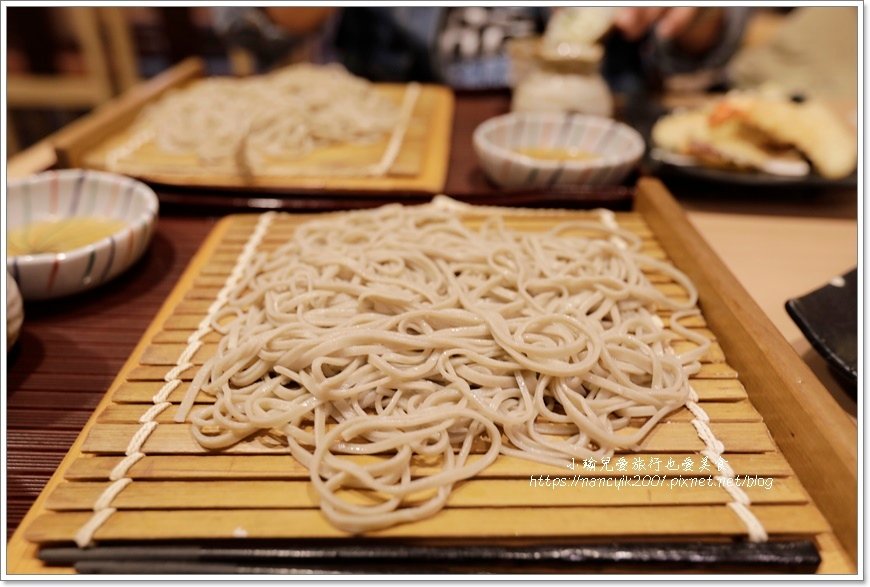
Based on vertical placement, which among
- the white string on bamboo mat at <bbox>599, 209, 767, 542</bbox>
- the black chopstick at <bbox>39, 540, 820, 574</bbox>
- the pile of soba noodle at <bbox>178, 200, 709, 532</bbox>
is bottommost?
the black chopstick at <bbox>39, 540, 820, 574</bbox>

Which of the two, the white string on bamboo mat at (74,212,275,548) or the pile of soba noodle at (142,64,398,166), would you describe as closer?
the white string on bamboo mat at (74,212,275,548)

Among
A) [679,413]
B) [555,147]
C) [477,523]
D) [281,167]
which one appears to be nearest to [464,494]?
[477,523]

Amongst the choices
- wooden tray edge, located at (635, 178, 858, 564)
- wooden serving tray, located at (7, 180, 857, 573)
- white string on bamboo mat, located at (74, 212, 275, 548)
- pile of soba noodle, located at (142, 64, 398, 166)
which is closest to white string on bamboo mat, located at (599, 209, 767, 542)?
wooden serving tray, located at (7, 180, 857, 573)

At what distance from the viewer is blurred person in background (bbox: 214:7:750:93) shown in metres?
3.53

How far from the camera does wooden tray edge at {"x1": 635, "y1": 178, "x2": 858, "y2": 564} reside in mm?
1033

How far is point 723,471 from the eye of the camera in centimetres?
114

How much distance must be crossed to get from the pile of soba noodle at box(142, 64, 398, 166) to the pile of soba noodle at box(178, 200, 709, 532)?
1039 millimetres

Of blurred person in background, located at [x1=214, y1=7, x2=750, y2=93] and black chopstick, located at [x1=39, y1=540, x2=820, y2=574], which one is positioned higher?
blurred person in background, located at [x1=214, y1=7, x2=750, y2=93]

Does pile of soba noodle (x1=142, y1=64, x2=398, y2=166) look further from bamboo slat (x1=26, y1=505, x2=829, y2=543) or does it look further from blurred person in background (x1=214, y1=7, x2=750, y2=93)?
bamboo slat (x1=26, y1=505, x2=829, y2=543)

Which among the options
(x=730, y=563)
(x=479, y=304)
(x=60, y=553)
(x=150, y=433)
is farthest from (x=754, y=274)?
(x=60, y=553)

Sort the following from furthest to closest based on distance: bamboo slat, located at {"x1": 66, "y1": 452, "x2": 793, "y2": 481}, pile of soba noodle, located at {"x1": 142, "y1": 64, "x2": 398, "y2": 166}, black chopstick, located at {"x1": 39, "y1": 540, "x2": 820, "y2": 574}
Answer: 1. pile of soba noodle, located at {"x1": 142, "y1": 64, "x2": 398, "y2": 166}
2. bamboo slat, located at {"x1": 66, "y1": 452, "x2": 793, "y2": 481}
3. black chopstick, located at {"x1": 39, "y1": 540, "x2": 820, "y2": 574}

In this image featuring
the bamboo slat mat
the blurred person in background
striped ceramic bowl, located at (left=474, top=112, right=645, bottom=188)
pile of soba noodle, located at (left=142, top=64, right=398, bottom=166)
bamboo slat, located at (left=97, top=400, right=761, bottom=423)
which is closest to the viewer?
bamboo slat, located at (left=97, top=400, right=761, bottom=423)

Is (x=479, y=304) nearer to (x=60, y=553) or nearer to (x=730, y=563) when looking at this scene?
(x=730, y=563)

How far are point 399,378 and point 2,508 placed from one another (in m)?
0.76
